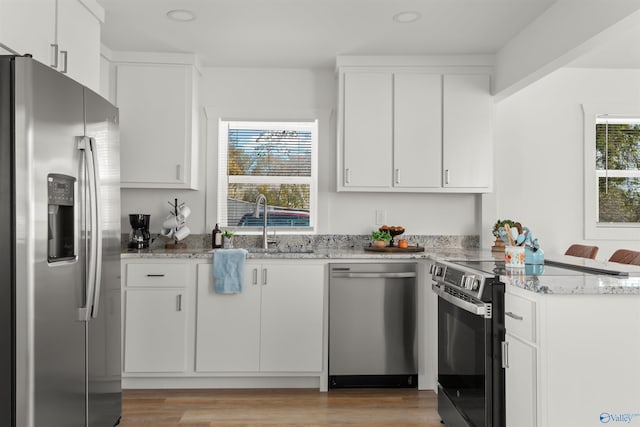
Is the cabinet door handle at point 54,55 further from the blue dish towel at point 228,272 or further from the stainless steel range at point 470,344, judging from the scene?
the stainless steel range at point 470,344

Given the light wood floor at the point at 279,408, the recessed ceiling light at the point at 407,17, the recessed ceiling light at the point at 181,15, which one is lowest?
the light wood floor at the point at 279,408

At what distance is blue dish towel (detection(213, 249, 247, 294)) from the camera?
3250 millimetres

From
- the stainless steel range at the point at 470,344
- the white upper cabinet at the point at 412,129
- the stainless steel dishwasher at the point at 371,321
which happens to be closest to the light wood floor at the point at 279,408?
the stainless steel dishwasher at the point at 371,321

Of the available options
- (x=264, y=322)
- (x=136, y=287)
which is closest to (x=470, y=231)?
(x=264, y=322)

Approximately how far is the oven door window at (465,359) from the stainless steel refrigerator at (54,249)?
1.72 m

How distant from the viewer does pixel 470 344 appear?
2.21 meters

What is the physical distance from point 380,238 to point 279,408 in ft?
4.72

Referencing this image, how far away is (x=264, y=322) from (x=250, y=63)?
2044mm

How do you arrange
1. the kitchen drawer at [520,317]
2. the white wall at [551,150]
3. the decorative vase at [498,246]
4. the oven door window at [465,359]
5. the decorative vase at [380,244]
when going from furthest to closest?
1. the white wall at [551,150]
2. the decorative vase at [380,244]
3. the decorative vase at [498,246]
4. the oven door window at [465,359]
5. the kitchen drawer at [520,317]

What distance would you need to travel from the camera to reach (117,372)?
253 centimetres

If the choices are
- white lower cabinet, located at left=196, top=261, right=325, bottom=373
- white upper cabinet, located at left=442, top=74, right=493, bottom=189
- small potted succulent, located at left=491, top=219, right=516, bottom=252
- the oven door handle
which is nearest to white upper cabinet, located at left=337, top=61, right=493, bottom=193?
white upper cabinet, located at left=442, top=74, right=493, bottom=189

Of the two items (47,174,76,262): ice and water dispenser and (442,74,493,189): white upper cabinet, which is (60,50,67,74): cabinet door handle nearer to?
(47,174,76,262): ice and water dispenser

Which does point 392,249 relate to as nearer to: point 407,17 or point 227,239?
point 227,239

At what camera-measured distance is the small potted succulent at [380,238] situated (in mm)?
3639
